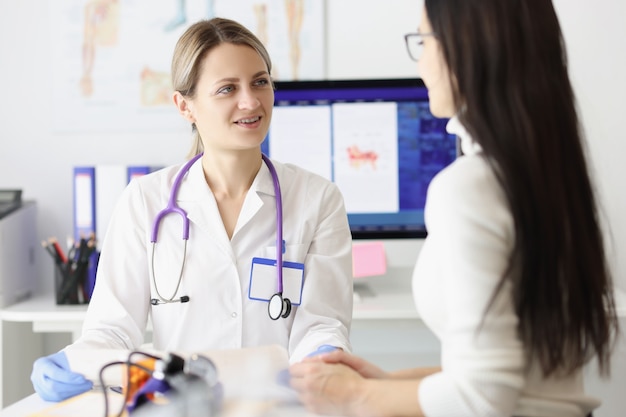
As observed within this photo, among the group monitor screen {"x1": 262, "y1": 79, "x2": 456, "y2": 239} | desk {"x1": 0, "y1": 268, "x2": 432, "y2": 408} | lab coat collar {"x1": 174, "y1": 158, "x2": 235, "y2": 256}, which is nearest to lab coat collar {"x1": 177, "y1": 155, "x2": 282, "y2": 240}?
lab coat collar {"x1": 174, "y1": 158, "x2": 235, "y2": 256}

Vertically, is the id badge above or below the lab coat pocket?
below

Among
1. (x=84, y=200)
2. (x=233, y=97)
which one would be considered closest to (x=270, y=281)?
(x=233, y=97)

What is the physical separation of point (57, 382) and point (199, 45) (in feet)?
2.58

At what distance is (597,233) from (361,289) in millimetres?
1688

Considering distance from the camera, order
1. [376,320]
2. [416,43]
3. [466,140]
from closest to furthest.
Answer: [466,140], [416,43], [376,320]

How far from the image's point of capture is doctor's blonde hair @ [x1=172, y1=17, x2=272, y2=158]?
5.73ft

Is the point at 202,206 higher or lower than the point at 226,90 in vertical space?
lower

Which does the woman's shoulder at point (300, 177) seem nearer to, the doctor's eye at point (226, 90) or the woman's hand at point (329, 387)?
the doctor's eye at point (226, 90)

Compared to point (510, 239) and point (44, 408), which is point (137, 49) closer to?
point (44, 408)

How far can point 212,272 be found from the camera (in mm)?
1714

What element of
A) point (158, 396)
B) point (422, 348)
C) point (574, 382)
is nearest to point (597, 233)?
point (574, 382)

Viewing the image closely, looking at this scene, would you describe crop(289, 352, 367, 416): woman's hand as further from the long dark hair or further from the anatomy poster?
the anatomy poster

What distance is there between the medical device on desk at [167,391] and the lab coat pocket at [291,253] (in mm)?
664

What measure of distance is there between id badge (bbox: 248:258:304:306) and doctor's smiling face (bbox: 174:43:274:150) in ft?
0.86
